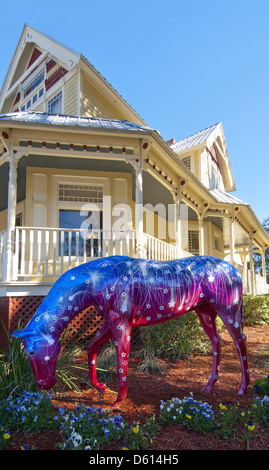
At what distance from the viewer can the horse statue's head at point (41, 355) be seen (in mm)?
3006

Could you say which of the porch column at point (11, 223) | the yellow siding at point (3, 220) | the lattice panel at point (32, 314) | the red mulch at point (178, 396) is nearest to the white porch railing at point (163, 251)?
the lattice panel at point (32, 314)

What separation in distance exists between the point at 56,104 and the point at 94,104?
136 centimetres

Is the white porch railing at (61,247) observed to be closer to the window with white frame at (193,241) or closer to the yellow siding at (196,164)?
the window with white frame at (193,241)

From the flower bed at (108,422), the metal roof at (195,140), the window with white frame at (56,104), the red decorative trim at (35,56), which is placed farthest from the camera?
the metal roof at (195,140)

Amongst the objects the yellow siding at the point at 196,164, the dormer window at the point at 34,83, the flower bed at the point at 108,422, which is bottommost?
the flower bed at the point at 108,422

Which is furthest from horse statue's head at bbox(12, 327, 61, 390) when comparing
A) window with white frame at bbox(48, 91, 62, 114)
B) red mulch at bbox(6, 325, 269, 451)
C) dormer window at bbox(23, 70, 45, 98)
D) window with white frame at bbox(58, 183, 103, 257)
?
dormer window at bbox(23, 70, 45, 98)

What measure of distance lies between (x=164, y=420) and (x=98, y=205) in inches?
282

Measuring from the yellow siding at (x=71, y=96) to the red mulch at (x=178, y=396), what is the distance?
25.1ft

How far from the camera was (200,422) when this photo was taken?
3.01 m

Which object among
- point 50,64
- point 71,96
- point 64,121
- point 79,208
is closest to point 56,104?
point 71,96

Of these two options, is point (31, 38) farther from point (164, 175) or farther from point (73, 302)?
point (73, 302)

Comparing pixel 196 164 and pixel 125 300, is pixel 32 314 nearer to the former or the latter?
pixel 125 300

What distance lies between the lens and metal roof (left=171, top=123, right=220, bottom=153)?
1650cm
